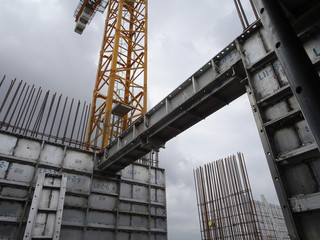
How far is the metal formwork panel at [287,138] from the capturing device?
3494mm

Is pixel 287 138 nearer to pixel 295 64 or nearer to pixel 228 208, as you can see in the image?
pixel 295 64

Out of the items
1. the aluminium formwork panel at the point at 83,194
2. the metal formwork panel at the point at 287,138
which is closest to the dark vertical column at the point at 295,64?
the metal formwork panel at the point at 287,138

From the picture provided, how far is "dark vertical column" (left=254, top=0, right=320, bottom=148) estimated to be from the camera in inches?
50.9

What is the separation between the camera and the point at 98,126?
49.0 feet

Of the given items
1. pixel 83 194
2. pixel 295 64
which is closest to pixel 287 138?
pixel 295 64

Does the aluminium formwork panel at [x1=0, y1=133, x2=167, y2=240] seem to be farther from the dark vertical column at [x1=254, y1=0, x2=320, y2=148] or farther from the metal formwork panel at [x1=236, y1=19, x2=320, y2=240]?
the dark vertical column at [x1=254, y1=0, x2=320, y2=148]

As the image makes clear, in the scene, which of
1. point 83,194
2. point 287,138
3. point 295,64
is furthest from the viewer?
point 83,194

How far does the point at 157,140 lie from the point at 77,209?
161 inches

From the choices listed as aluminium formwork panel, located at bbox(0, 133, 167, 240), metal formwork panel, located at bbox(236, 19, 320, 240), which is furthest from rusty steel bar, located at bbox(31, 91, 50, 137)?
metal formwork panel, located at bbox(236, 19, 320, 240)

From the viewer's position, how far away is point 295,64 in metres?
1.41

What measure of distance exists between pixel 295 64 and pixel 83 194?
9572mm

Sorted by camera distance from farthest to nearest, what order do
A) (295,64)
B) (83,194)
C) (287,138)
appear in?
(83,194), (287,138), (295,64)

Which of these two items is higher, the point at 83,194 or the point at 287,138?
the point at 83,194

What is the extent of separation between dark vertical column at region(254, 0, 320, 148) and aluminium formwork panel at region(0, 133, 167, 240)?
29.8 ft
